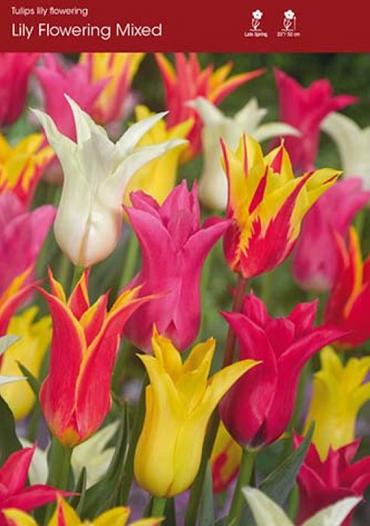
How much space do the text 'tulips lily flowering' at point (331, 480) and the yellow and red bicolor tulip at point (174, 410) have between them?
8cm

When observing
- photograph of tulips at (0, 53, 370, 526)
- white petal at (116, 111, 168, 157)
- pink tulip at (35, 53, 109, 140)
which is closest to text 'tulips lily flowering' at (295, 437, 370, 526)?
photograph of tulips at (0, 53, 370, 526)

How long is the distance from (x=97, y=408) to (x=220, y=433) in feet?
0.42

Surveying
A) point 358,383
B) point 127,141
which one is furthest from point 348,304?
point 127,141

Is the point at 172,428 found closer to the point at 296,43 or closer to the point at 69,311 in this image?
the point at 69,311

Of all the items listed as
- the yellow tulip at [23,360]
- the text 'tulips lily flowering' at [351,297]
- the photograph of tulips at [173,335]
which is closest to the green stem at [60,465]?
the photograph of tulips at [173,335]

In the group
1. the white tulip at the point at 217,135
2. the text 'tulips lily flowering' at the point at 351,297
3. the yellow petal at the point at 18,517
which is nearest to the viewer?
the yellow petal at the point at 18,517

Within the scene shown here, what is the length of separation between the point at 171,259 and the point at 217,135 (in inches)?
10.0

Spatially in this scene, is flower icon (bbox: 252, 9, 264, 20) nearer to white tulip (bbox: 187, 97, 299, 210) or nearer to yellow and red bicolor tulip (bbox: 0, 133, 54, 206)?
white tulip (bbox: 187, 97, 299, 210)

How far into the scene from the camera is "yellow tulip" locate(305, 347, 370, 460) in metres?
0.80

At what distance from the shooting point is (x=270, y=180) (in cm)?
69

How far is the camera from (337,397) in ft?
2.63

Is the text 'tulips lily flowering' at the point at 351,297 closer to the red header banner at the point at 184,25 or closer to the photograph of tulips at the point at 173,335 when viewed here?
the photograph of tulips at the point at 173,335

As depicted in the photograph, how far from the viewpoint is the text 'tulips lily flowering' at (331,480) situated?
2.32 ft

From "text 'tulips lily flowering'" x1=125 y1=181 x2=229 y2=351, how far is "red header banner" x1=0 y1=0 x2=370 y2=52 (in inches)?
10.9
